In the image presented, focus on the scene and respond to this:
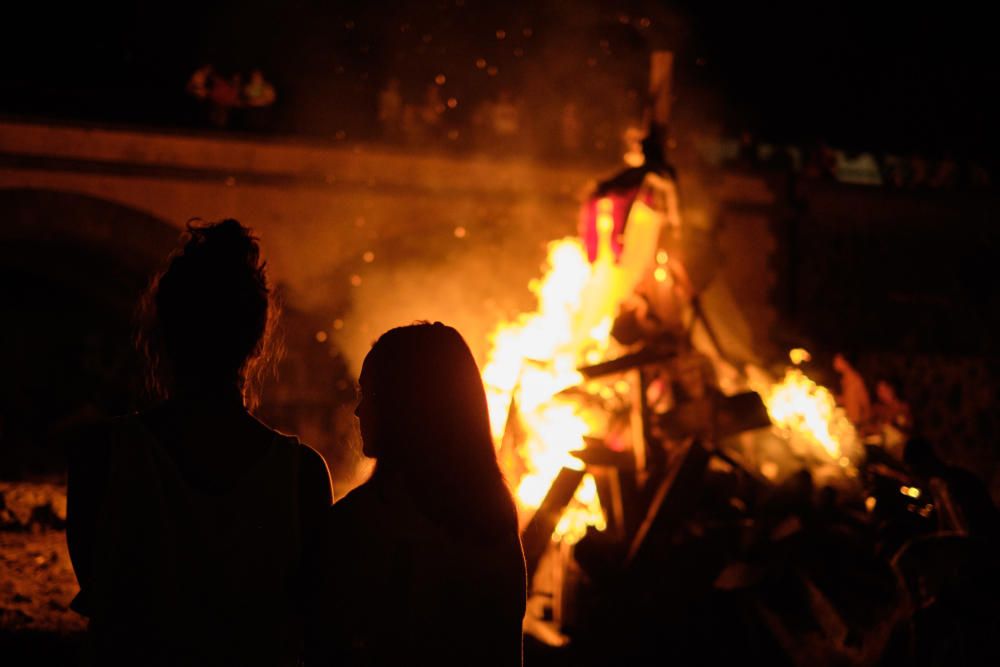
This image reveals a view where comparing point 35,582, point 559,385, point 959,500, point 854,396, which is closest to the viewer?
point 35,582

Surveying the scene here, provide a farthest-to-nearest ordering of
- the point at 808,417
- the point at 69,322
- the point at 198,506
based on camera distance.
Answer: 1. the point at 69,322
2. the point at 808,417
3. the point at 198,506

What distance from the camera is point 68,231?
8.72 meters

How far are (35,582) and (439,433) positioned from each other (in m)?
3.40

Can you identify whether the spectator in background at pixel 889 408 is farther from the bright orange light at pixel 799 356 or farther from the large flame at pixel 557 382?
the large flame at pixel 557 382

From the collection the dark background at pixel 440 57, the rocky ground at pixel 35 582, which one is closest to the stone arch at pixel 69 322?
the dark background at pixel 440 57

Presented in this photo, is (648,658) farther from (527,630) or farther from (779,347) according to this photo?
(779,347)

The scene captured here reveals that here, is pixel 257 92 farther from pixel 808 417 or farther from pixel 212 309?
pixel 212 309

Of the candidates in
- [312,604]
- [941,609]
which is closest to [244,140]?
[941,609]

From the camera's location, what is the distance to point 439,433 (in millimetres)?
1807

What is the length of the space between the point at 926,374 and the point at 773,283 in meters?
2.30

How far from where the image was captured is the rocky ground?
3883mm

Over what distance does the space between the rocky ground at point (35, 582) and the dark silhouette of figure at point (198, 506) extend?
2541mm

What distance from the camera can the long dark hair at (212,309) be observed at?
72.4 inches

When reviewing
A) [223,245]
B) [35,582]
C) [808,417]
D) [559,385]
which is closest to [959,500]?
[559,385]
